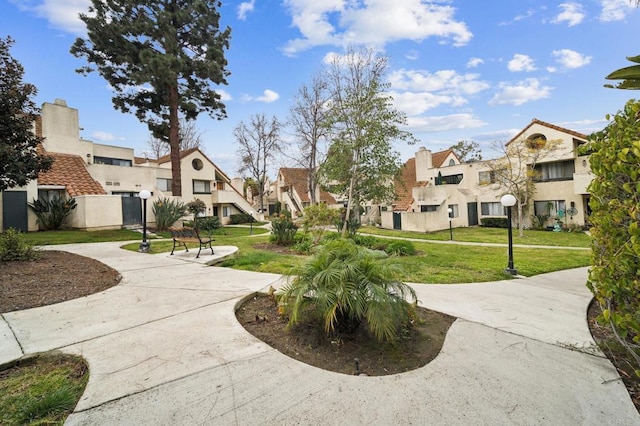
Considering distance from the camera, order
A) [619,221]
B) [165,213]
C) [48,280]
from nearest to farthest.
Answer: [619,221], [48,280], [165,213]

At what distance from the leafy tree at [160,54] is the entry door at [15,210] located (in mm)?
7417

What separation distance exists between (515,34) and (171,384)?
14347 millimetres

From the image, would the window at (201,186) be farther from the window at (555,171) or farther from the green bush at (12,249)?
the window at (555,171)

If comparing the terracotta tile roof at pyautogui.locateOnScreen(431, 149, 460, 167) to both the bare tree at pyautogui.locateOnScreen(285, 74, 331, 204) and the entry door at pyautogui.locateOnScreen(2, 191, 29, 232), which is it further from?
the entry door at pyautogui.locateOnScreen(2, 191, 29, 232)

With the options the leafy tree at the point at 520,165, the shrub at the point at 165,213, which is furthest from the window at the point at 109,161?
the leafy tree at the point at 520,165

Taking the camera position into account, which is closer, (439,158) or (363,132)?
(363,132)

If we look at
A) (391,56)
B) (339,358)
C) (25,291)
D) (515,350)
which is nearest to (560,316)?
(515,350)

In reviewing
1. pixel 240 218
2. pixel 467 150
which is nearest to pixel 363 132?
pixel 240 218

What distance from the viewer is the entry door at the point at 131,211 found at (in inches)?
700

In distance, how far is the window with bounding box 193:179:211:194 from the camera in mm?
27734

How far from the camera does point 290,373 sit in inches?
97.4

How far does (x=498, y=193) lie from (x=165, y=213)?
84.1 ft

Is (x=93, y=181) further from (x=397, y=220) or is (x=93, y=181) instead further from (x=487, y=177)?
(x=487, y=177)

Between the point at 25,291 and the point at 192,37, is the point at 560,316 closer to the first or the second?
the point at 25,291
